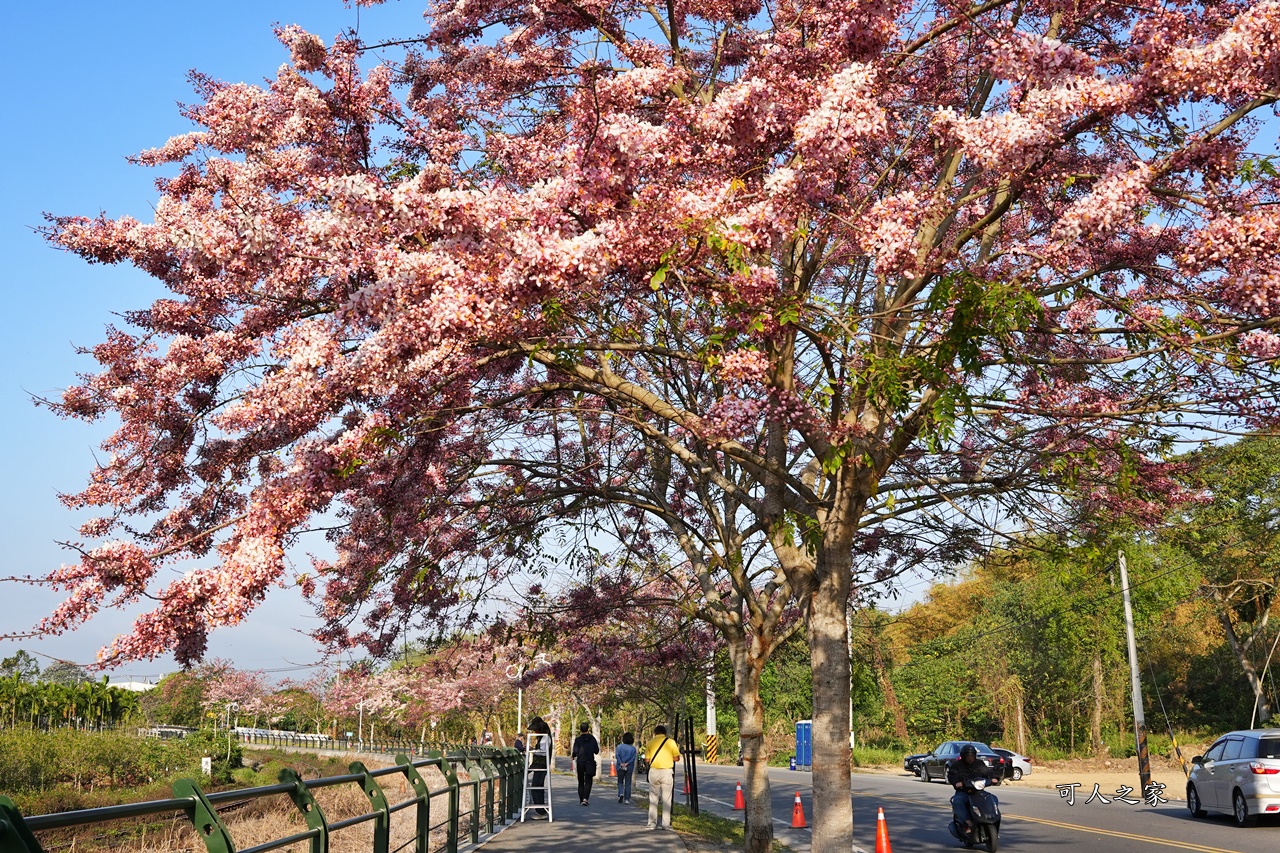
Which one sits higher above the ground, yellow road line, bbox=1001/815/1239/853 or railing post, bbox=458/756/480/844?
railing post, bbox=458/756/480/844

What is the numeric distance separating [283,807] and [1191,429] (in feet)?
59.0

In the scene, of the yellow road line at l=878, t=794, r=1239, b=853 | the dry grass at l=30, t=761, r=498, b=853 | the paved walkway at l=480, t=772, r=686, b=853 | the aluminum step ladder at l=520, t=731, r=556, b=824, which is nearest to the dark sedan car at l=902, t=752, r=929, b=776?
the yellow road line at l=878, t=794, r=1239, b=853

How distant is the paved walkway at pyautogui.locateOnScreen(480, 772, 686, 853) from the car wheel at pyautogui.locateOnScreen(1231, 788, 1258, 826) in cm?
1022

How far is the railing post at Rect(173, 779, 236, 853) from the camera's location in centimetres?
498

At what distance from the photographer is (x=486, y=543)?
617 inches

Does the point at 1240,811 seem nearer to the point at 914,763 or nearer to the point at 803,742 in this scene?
the point at 914,763

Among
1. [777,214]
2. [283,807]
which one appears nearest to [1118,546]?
[777,214]

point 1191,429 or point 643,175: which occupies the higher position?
point 643,175

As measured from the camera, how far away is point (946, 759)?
38188 millimetres

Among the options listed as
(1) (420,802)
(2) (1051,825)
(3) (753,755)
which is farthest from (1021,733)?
(1) (420,802)

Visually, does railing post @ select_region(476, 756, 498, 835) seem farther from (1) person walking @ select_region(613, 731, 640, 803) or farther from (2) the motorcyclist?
(1) person walking @ select_region(613, 731, 640, 803)

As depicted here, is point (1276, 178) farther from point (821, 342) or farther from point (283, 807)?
point (283, 807)

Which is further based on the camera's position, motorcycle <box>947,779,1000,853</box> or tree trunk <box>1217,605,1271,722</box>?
tree trunk <box>1217,605,1271,722</box>

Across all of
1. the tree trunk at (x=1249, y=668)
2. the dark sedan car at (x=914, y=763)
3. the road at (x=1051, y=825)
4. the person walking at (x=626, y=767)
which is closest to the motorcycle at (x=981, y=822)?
the road at (x=1051, y=825)
